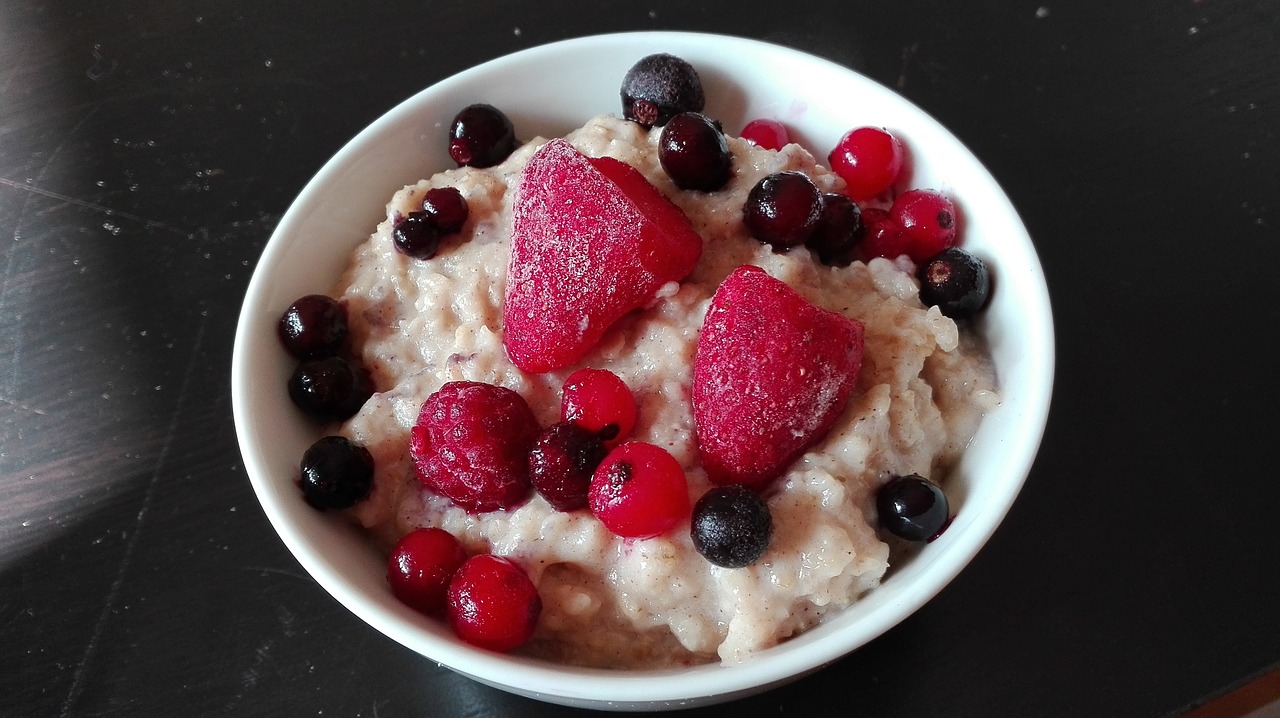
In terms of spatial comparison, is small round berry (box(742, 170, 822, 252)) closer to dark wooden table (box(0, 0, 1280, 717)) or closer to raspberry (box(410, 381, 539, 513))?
raspberry (box(410, 381, 539, 513))

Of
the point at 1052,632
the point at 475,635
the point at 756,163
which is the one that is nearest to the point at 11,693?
the point at 475,635

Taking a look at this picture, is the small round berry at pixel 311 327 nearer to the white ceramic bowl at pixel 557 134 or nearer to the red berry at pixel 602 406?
the white ceramic bowl at pixel 557 134

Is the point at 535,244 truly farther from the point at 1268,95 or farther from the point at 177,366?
the point at 1268,95

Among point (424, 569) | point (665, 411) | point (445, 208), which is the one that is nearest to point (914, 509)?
point (665, 411)

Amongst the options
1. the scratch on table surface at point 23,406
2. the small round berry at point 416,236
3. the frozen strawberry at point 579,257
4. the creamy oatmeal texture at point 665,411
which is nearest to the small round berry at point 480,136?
the creamy oatmeal texture at point 665,411

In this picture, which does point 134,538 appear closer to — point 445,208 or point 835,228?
point 445,208

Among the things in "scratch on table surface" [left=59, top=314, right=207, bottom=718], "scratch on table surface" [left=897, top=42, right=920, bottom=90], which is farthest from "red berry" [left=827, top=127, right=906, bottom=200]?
"scratch on table surface" [left=59, top=314, right=207, bottom=718]
